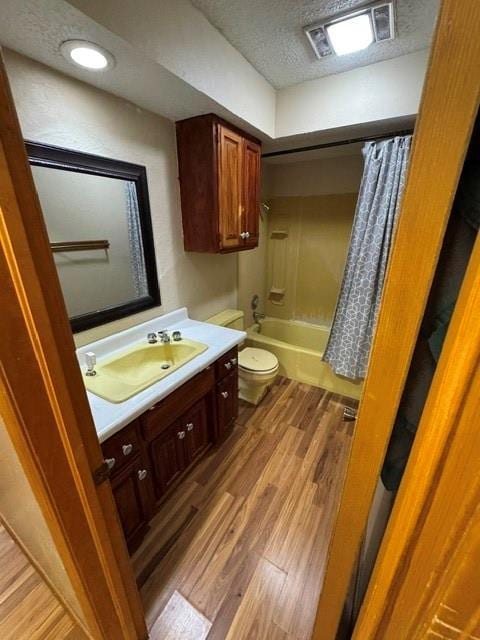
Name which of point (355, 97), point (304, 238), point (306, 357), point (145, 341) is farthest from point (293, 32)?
point (306, 357)

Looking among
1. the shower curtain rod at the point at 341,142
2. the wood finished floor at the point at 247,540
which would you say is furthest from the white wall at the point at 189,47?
the wood finished floor at the point at 247,540

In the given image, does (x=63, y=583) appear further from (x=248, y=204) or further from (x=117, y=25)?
(x=248, y=204)

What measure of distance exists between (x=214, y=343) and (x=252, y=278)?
1.40 m

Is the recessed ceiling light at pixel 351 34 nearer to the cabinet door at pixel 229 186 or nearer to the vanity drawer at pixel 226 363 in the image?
the cabinet door at pixel 229 186

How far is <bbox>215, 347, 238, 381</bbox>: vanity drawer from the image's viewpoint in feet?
5.22

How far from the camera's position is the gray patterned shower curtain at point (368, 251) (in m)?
1.74

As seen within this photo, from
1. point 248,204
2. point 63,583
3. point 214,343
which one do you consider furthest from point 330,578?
point 248,204

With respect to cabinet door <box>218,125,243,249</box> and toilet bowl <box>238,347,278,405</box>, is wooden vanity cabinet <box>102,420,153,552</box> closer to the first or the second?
toilet bowl <box>238,347,278,405</box>

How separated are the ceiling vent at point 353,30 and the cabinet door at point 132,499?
217cm

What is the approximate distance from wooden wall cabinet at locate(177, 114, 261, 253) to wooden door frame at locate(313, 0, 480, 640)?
4.69 feet

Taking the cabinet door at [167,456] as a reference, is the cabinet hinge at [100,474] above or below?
above

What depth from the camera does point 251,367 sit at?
82.6 inches

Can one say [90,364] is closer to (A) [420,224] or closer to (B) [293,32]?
(A) [420,224]

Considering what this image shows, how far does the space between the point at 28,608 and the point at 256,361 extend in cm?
Answer: 171
